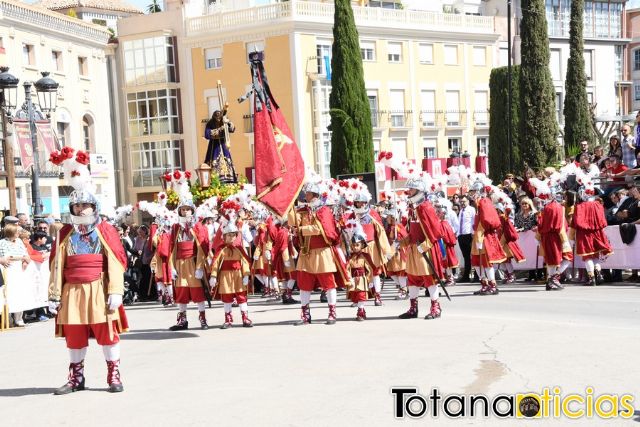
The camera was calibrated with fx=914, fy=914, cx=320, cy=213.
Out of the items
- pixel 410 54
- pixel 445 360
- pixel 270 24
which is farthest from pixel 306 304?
pixel 410 54

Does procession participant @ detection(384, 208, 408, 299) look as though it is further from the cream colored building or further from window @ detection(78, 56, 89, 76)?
window @ detection(78, 56, 89, 76)

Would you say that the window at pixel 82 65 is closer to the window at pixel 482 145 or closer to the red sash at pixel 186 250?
the window at pixel 482 145

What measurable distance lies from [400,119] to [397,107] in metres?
0.71

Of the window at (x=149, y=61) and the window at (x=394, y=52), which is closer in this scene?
the window at (x=149, y=61)

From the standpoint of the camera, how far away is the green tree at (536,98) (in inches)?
1212

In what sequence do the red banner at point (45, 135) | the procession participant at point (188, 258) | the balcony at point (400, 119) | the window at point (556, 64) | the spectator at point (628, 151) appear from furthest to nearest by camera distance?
the window at point (556, 64) < the balcony at point (400, 119) < the red banner at point (45, 135) < the spectator at point (628, 151) < the procession participant at point (188, 258)

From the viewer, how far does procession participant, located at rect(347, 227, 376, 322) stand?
14.0 m

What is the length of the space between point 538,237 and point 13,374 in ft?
33.9

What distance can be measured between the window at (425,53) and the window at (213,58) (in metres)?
11.6

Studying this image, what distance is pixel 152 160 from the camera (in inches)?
2088

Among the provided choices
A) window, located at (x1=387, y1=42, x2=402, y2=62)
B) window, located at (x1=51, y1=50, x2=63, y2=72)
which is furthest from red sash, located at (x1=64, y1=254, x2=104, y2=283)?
window, located at (x1=387, y1=42, x2=402, y2=62)

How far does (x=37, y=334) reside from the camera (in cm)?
1511

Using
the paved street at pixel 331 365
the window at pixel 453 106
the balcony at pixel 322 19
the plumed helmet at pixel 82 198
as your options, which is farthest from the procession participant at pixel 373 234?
the window at pixel 453 106

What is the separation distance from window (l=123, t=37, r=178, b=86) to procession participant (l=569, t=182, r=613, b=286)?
124 ft
